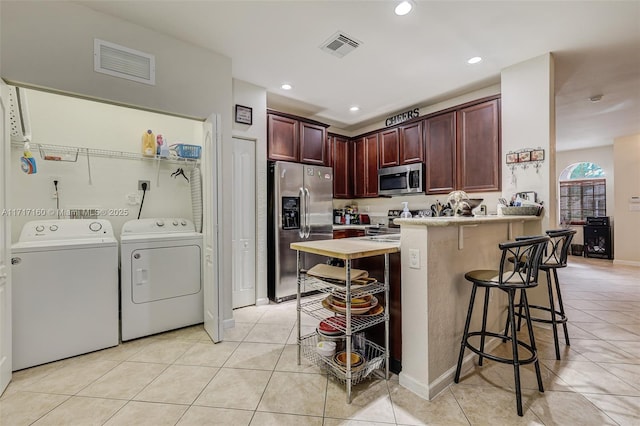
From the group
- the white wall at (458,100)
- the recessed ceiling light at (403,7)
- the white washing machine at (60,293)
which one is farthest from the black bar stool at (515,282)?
the white washing machine at (60,293)

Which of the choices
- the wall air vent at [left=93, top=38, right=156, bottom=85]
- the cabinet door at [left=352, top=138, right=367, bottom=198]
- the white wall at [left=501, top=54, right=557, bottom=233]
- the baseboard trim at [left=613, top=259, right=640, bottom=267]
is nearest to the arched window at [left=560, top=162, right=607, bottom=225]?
the baseboard trim at [left=613, top=259, right=640, bottom=267]

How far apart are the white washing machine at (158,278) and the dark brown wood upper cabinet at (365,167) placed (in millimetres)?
2908

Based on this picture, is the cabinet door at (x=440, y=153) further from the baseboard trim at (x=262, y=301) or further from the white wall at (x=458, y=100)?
the baseboard trim at (x=262, y=301)

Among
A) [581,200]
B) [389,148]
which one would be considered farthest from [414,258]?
[581,200]

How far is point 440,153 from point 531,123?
1.05 meters

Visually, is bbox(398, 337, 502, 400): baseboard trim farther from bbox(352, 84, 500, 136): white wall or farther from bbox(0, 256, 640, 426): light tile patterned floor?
bbox(352, 84, 500, 136): white wall

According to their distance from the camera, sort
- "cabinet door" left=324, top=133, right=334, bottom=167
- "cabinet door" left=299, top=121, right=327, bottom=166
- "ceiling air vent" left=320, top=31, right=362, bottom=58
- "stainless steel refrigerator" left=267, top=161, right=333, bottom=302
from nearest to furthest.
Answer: "ceiling air vent" left=320, top=31, right=362, bottom=58
"stainless steel refrigerator" left=267, top=161, right=333, bottom=302
"cabinet door" left=299, top=121, right=327, bottom=166
"cabinet door" left=324, top=133, right=334, bottom=167

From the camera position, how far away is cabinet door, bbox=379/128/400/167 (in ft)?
14.4

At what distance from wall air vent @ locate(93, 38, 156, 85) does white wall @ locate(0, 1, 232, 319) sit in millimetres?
38

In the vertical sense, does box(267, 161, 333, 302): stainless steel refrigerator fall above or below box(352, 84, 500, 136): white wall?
below

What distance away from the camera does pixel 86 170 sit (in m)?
2.88

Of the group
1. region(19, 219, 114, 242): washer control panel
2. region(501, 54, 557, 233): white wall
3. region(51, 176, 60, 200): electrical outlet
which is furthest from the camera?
region(501, 54, 557, 233): white wall

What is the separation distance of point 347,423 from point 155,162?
10.6 feet

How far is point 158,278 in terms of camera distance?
274cm
